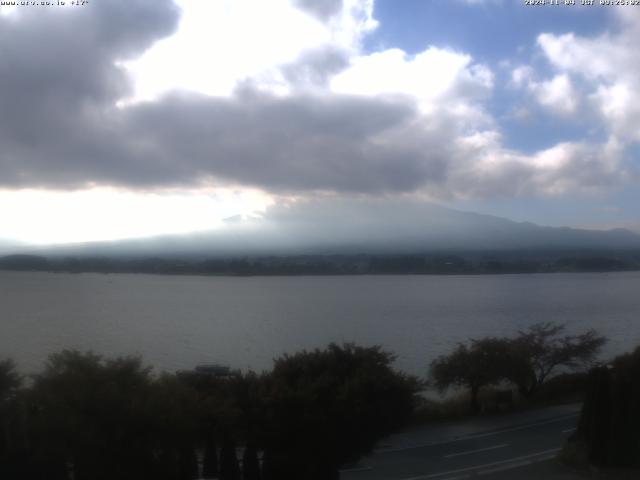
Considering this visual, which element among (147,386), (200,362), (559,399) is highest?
(147,386)

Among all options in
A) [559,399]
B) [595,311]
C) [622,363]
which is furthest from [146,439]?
[595,311]

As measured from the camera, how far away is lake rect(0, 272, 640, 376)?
22.4 metres

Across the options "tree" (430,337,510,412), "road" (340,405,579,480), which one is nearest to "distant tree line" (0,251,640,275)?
"tree" (430,337,510,412)

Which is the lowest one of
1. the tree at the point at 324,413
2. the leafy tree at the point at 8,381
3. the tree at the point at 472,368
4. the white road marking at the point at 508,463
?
the white road marking at the point at 508,463

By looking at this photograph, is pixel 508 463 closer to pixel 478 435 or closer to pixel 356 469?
pixel 356 469

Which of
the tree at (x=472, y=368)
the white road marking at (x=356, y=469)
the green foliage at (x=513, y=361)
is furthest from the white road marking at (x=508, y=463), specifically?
the tree at (x=472, y=368)

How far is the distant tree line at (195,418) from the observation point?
7.45 meters

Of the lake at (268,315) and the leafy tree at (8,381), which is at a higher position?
the leafy tree at (8,381)

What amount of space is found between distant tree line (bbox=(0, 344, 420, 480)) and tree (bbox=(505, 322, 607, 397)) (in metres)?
8.37

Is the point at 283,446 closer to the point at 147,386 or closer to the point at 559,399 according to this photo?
the point at 147,386

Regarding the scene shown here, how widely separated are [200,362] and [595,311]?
2729 centimetres

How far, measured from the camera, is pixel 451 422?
15922 millimetres

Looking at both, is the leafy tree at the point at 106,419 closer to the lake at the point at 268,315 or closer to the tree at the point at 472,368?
the lake at the point at 268,315

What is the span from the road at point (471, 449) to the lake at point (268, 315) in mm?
5413
